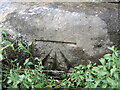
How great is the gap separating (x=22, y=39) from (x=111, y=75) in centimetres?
114

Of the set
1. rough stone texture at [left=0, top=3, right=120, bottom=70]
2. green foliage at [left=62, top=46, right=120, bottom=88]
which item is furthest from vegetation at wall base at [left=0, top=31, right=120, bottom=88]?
rough stone texture at [left=0, top=3, right=120, bottom=70]

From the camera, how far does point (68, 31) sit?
222cm

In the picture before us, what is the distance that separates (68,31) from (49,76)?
0.56 metres

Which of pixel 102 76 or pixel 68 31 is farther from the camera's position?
pixel 68 31

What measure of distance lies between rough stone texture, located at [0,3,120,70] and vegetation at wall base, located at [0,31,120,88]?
0.44ft

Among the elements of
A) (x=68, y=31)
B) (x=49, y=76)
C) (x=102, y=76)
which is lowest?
(x=49, y=76)

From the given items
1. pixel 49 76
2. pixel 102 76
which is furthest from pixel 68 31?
pixel 102 76

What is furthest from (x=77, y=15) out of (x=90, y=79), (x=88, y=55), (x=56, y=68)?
(x=90, y=79)

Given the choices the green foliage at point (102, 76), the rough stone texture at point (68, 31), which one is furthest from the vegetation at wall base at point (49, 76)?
the rough stone texture at point (68, 31)

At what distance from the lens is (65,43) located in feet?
7.25

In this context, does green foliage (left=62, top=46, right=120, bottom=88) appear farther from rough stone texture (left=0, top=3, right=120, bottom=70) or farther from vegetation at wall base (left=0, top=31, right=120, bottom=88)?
rough stone texture (left=0, top=3, right=120, bottom=70)

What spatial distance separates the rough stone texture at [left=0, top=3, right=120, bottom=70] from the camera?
7.10 ft

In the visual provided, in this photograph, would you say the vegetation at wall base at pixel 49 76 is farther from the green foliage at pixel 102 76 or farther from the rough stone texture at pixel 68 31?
the rough stone texture at pixel 68 31

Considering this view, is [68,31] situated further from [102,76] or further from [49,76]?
[102,76]
